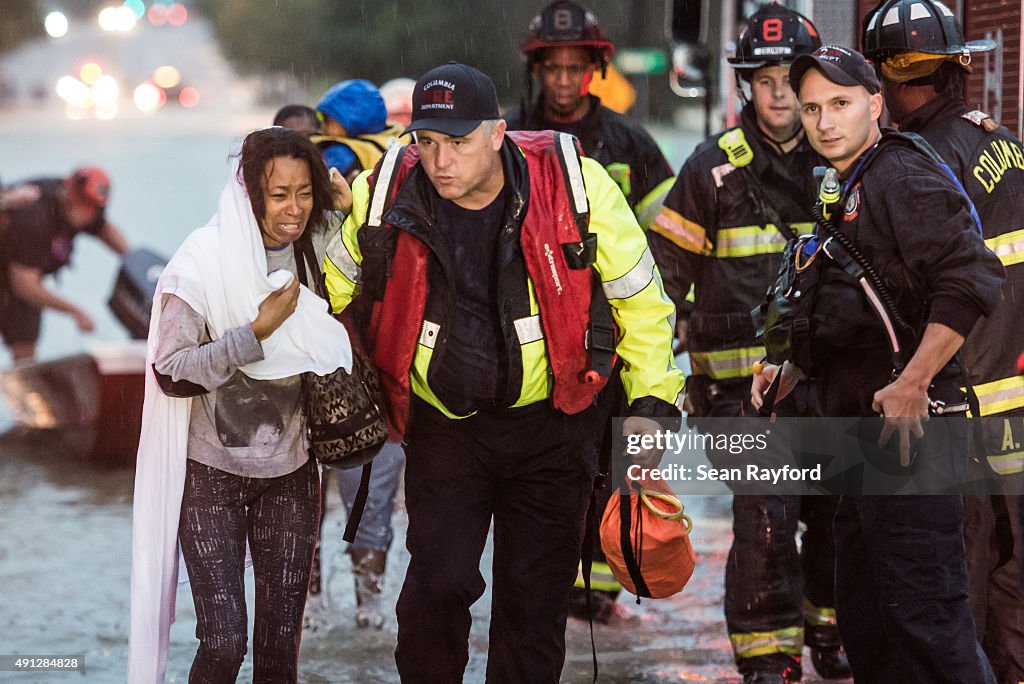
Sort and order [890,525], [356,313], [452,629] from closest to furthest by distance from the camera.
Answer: [890,525], [452,629], [356,313]

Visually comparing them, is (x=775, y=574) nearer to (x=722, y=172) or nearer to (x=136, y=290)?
(x=722, y=172)

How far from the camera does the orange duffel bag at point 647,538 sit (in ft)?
14.9

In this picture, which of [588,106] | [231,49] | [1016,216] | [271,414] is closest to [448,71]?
[271,414]

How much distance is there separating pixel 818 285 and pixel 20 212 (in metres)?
7.91

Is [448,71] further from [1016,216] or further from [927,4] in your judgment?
[1016,216]

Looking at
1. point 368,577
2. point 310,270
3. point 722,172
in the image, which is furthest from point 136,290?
point 310,270

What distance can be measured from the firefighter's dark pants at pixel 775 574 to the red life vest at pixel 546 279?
1345mm

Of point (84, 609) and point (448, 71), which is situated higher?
point (448, 71)

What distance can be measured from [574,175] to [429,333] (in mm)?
637

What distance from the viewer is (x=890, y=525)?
4152mm

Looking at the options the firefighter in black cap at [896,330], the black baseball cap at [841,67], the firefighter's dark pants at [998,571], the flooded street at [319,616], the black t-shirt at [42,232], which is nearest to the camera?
the firefighter in black cap at [896,330]
